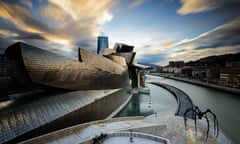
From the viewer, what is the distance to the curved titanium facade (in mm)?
6672

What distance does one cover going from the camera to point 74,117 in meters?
8.25

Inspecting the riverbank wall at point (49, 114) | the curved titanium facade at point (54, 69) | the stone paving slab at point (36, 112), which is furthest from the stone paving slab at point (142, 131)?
the curved titanium facade at point (54, 69)

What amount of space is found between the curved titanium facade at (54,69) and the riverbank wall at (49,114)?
87 centimetres

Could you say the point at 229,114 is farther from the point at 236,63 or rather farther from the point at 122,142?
the point at 236,63

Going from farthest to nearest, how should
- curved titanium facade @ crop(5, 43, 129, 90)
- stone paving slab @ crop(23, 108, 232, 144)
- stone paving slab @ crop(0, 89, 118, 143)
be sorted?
curved titanium facade @ crop(5, 43, 129, 90), stone paving slab @ crop(23, 108, 232, 144), stone paving slab @ crop(0, 89, 118, 143)

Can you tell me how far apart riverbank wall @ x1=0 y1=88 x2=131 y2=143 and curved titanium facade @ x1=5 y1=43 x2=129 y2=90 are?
867 mm

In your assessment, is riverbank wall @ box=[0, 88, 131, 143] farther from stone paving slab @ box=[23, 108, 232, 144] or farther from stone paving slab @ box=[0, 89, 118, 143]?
stone paving slab @ box=[23, 108, 232, 144]

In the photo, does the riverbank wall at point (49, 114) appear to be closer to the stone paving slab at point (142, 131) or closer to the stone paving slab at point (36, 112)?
the stone paving slab at point (36, 112)

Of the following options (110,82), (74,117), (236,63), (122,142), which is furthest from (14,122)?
(236,63)

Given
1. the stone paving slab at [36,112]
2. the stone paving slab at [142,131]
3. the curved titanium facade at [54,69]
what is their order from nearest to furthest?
the stone paving slab at [36,112] → the stone paving slab at [142,131] → the curved titanium facade at [54,69]

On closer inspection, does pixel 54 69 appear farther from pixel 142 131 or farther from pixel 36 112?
pixel 142 131

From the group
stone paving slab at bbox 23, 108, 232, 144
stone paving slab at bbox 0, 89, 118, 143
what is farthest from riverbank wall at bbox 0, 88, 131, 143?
stone paving slab at bbox 23, 108, 232, 144

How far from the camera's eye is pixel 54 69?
7730 mm

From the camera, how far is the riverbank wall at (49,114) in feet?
18.9
